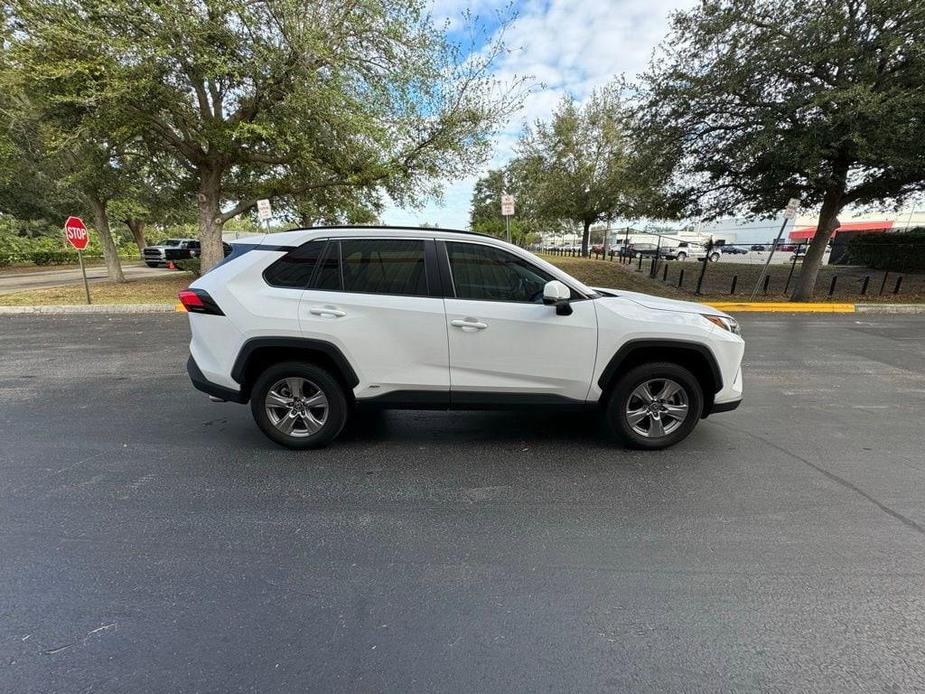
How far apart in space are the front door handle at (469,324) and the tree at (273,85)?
9.06 meters

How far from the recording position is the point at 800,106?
10773 millimetres

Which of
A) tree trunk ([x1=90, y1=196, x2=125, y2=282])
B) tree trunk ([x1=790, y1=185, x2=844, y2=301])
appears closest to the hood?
tree trunk ([x1=790, y1=185, x2=844, y2=301])

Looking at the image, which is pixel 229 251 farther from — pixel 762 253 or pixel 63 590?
pixel 762 253

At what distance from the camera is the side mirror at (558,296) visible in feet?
11.2

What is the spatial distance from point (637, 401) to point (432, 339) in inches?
70.2

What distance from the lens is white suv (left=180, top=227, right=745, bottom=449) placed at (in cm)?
359

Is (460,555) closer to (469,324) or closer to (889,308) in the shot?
(469,324)

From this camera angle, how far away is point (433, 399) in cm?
372

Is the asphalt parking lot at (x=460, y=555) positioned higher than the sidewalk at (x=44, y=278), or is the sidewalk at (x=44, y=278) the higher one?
the asphalt parking lot at (x=460, y=555)

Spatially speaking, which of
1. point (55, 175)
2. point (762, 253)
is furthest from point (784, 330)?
point (762, 253)

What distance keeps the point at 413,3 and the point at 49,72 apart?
8.18 metres

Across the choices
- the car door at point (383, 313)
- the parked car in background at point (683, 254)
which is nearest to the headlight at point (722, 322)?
the car door at point (383, 313)

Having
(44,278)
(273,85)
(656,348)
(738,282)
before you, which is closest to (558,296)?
(656,348)

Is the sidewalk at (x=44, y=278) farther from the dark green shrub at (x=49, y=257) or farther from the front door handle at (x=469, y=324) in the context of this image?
the front door handle at (x=469, y=324)
